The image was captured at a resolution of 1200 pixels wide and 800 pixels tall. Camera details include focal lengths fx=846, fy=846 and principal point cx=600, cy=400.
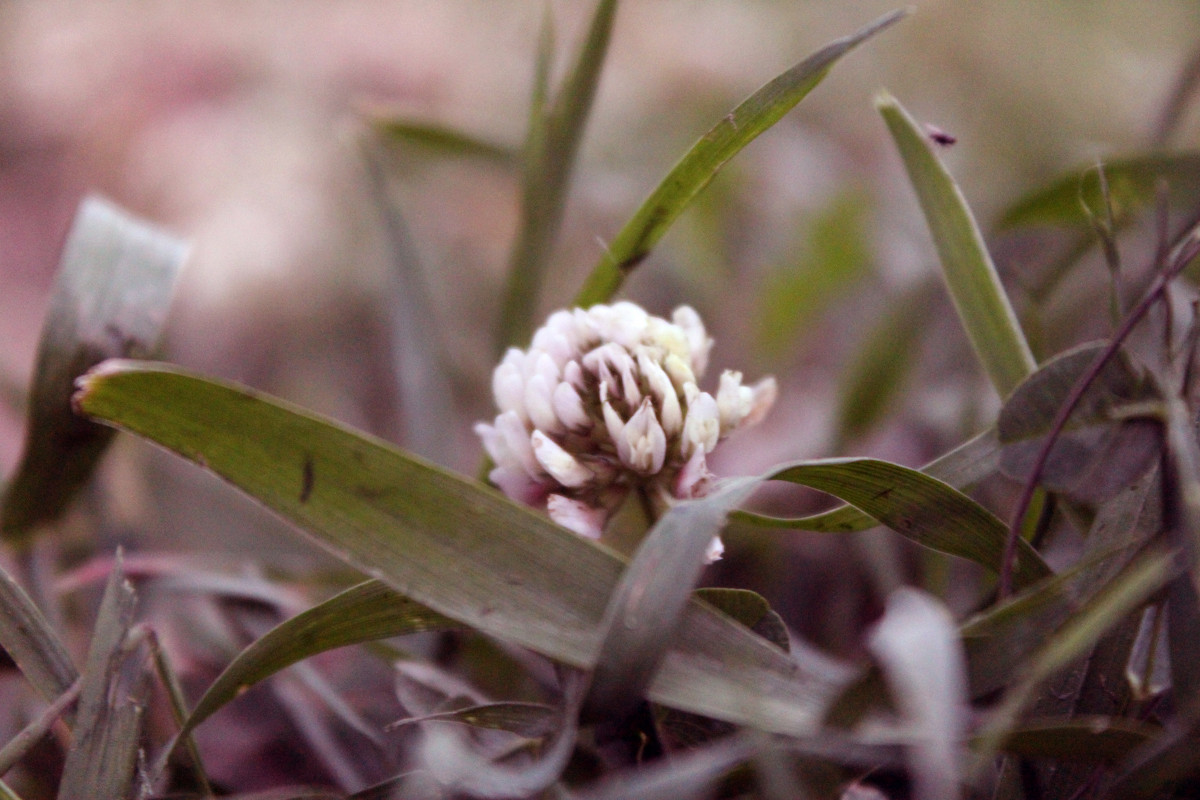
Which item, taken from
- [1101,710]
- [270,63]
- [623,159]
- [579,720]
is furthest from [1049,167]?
[270,63]

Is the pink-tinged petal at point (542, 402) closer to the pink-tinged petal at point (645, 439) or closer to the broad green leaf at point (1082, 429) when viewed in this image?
the pink-tinged petal at point (645, 439)

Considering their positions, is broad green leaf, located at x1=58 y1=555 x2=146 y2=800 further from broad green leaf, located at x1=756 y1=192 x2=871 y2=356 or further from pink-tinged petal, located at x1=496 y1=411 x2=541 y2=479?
broad green leaf, located at x1=756 y1=192 x2=871 y2=356

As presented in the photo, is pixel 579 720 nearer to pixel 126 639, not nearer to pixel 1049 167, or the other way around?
pixel 126 639

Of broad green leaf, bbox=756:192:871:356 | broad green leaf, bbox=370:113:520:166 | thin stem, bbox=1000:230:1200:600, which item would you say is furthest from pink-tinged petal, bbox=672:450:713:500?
broad green leaf, bbox=756:192:871:356

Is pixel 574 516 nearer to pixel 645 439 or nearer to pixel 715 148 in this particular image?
pixel 645 439

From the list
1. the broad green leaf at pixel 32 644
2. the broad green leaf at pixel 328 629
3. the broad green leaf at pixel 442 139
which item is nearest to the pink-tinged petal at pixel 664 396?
the broad green leaf at pixel 328 629
